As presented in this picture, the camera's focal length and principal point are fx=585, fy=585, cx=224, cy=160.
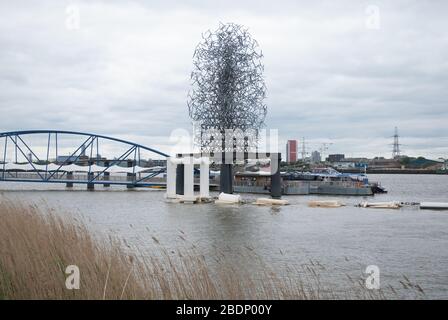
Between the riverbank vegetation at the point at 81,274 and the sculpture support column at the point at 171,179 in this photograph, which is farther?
the sculpture support column at the point at 171,179

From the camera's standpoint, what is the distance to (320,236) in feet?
92.0

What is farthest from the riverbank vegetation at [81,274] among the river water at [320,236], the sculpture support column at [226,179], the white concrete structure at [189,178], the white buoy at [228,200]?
the sculpture support column at [226,179]

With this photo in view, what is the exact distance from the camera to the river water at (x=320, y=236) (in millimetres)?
18562

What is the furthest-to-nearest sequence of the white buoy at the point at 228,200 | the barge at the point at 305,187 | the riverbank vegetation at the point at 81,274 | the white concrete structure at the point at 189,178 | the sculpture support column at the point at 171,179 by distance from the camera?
the barge at the point at 305,187, the sculpture support column at the point at 171,179, the white concrete structure at the point at 189,178, the white buoy at the point at 228,200, the riverbank vegetation at the point at 81,274

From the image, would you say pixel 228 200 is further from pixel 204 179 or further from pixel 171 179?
pixel 171 179

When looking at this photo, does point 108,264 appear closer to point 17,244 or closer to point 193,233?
point 17,244

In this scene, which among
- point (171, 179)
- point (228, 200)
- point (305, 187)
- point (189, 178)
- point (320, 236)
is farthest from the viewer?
point (305, 187)

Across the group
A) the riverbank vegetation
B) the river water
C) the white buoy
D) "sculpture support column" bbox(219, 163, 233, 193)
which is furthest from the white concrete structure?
the riverbank vegetation

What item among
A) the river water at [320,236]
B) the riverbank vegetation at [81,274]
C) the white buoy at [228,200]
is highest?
the riverbank vegetation at [81,274]

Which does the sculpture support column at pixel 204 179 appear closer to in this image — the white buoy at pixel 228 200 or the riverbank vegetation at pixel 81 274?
the white buoy at pixel 228 200

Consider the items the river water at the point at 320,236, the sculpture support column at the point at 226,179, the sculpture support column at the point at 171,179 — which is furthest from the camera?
the sculpture support column at the point at 226,179

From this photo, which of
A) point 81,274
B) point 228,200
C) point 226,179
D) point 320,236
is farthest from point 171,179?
point 81,274

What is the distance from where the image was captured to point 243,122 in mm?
60906

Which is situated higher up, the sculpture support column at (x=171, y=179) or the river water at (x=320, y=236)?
the sculpture support column at (x=171, y=179)
